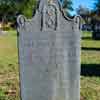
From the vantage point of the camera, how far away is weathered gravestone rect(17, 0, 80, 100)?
6.82 meters

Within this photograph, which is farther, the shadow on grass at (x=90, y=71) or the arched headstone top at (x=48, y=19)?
the shadow on grass at (x=90, y=71)

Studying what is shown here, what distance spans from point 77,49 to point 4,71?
706cm

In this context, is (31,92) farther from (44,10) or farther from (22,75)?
(44,10)

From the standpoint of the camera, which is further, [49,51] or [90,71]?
[90,71]

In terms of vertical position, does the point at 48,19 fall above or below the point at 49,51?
above

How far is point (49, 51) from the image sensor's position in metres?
6.89

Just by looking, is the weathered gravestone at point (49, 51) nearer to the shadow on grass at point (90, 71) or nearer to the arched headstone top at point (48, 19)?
the arched headstone top at point (48, 19)

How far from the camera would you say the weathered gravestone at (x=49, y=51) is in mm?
6820

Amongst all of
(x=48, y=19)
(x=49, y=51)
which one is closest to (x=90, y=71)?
(x=49, y=51)

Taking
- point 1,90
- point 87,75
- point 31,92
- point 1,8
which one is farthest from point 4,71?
point 1,8

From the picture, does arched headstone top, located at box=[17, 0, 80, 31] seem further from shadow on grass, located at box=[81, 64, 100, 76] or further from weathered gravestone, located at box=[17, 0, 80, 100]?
shadow on grass, located at box=[81, 64, 100, 76]

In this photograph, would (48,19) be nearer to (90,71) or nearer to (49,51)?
(49,51)

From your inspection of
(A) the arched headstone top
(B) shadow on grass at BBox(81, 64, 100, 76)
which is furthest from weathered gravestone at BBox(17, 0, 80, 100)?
(B) shadow on grass at BBox(81, 64, 100, 76)

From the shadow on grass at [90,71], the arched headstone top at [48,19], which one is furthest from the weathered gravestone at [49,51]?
the shadow on grass at [90,71]
